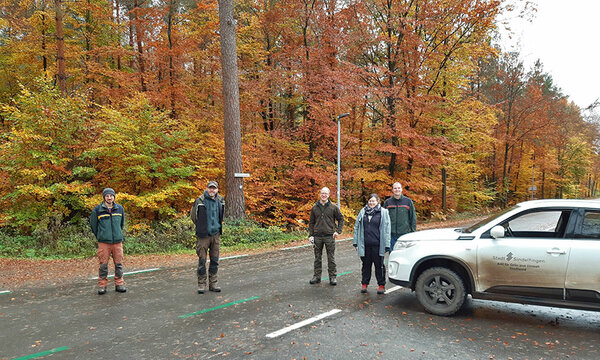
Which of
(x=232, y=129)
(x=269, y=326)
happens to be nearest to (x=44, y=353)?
(x=269, y=326)

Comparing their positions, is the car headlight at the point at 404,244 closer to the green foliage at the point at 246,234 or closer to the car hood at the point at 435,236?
the car hood at the point at 435,236

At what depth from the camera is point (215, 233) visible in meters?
6.97

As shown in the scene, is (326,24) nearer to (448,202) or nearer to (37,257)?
(37,257)

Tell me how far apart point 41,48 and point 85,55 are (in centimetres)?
237

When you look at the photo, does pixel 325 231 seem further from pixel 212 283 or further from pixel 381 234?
pixel 212 283

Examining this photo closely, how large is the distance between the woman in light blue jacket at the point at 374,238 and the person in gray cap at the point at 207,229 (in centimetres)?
272

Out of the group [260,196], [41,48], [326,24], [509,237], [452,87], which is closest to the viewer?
[509,237]

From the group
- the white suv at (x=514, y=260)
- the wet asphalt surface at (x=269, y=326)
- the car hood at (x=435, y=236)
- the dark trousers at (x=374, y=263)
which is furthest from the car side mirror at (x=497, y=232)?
the dark trousers at (x=374, y=263)

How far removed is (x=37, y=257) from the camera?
422 inches

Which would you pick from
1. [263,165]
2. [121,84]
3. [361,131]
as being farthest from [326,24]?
[121,84]

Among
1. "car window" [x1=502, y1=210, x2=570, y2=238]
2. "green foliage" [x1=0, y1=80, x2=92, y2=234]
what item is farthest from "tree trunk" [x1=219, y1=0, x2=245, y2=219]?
"car window" [x1=502, y1=210, x2=570, y2=238]

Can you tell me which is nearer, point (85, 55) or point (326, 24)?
point (326, 24)

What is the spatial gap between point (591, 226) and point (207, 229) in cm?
594

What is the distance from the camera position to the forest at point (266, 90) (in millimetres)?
14953
